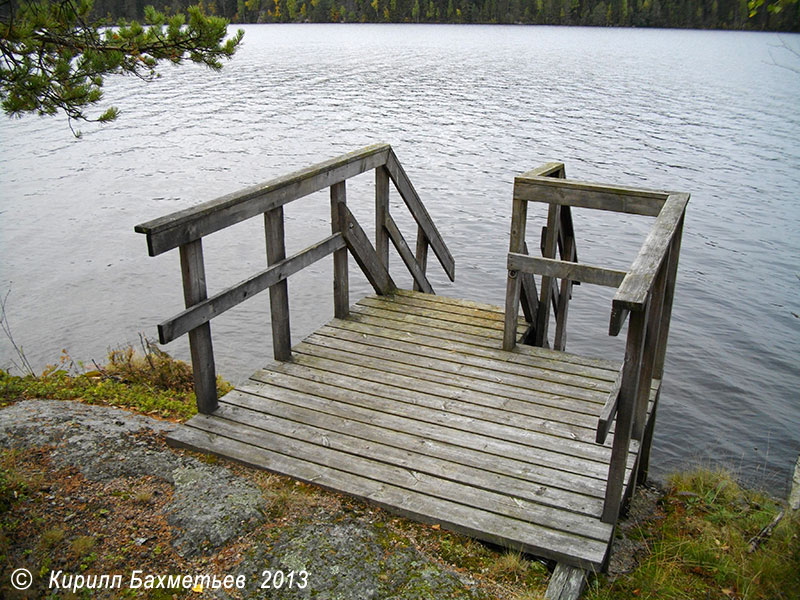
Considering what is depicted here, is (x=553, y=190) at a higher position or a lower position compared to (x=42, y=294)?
higher

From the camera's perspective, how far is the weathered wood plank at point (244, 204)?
392cm

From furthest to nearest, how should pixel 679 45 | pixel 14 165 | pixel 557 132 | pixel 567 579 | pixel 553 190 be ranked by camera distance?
pixel 679 45 < pixel 557 132 < pixel 14 165 < pixel 553 190 < pixel 567 579

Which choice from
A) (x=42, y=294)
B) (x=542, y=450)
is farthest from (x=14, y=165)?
(x=542, y=450)

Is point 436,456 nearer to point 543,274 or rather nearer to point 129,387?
point 543,274

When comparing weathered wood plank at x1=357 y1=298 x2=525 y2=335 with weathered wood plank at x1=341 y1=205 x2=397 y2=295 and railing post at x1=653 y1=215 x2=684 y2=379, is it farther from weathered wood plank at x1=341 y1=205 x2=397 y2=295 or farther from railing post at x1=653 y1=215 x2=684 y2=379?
railing post at x1=653 y1=215 x2=684 y2=379

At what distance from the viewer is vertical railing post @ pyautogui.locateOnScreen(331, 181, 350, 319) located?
5.86 meters

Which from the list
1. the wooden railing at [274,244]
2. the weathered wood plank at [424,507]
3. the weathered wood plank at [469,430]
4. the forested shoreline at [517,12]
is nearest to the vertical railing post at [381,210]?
the wooden railing at [274,244]

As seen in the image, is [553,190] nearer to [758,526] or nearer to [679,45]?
[758,526]

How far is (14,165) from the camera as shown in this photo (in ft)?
57.3

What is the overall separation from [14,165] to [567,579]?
1811 centimetres

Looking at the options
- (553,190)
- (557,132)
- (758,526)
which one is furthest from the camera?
(557,132)

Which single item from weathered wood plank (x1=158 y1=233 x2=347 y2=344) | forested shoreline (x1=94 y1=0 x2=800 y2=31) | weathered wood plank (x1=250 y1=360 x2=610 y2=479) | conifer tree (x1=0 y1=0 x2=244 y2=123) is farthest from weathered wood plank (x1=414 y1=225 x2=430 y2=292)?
forested shoreline (x1=94 y1=0 x2=800 y2=31)

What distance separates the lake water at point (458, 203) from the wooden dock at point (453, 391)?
9.26ft

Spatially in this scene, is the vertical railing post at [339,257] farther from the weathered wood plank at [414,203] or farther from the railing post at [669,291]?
the railing post at [669,291]
